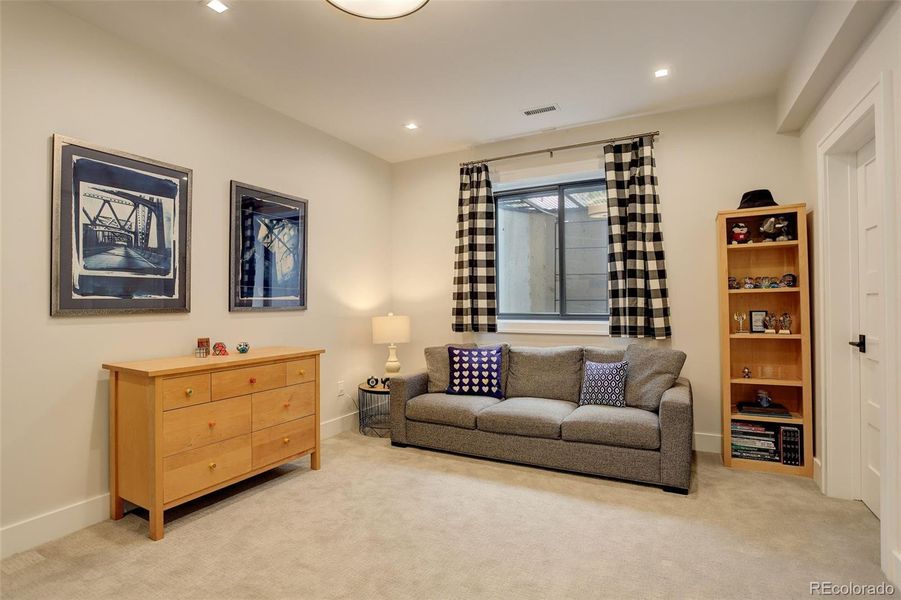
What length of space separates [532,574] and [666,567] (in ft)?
2.01

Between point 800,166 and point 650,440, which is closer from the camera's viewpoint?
point 650,440

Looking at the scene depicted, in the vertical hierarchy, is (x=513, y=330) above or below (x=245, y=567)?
above

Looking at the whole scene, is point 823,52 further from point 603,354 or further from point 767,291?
point 603,354

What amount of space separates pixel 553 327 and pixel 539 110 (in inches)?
74.9

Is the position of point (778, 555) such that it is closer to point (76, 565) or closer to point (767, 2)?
point (767, 2)

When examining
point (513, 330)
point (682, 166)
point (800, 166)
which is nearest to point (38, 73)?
point (513, 330)

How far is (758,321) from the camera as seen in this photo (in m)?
3.46

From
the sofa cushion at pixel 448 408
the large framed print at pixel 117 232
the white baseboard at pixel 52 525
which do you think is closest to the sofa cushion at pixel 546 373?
the sofa cushion at pixel 448 408

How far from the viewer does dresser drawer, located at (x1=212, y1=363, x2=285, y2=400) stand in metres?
2.76

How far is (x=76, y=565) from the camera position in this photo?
7.11 feet

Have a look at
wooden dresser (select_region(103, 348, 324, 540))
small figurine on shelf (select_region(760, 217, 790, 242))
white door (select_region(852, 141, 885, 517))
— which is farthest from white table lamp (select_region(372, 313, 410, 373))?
white door (select_region(852, 141, 885, 517))

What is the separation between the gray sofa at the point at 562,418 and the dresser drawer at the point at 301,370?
2.54 ft

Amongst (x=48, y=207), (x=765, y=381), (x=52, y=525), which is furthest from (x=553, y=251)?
(x=52, y=525)

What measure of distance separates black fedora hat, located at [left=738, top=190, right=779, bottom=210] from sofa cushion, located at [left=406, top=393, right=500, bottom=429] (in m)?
2.42
